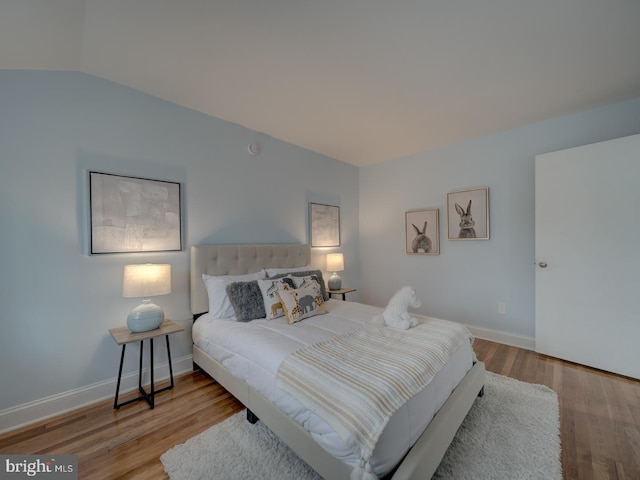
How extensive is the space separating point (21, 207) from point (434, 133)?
12.5 ft

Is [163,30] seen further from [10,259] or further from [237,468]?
[237,468]

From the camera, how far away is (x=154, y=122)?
2326 mm

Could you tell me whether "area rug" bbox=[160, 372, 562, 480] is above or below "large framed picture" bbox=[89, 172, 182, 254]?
below

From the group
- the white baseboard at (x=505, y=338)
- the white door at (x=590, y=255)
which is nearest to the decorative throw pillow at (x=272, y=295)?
the white baseboard at (x=505, y=338)

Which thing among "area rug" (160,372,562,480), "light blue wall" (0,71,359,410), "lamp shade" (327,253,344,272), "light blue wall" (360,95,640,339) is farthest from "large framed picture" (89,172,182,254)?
"light blue wall" (360,95,640,339)

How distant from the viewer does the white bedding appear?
112 cm

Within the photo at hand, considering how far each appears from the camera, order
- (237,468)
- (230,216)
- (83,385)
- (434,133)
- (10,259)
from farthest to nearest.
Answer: (434,133)
(230,216)
(83,385)
(10,259)
(237,468)

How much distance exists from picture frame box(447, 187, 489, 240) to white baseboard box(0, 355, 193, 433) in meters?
3.60

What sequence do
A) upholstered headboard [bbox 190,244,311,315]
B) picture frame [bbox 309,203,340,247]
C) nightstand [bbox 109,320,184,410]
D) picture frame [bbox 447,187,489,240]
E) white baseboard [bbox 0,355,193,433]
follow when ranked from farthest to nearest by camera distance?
picture frame [bbox 309,203,340,247] < picture frame [bbox 447,187,489,240] < upholstered headboard [bbox 190,244,311,315] < nightstand [bbox 109,320,184,410] < white baseboard [bbox 0,355,193,433]

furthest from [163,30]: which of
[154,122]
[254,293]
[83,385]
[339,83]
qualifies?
[83,385]

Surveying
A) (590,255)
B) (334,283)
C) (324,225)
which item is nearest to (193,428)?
(334,283)

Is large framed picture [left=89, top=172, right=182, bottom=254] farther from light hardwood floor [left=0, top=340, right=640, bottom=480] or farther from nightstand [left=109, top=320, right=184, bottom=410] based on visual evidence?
light hardwood floor [left=0, top=340, right=640, bottom=480]

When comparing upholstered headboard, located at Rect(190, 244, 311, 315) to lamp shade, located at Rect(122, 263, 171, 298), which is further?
upholstered headboard, located at Rect(190, 244, 311, 315)

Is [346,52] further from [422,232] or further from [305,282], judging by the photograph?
[422,232]
